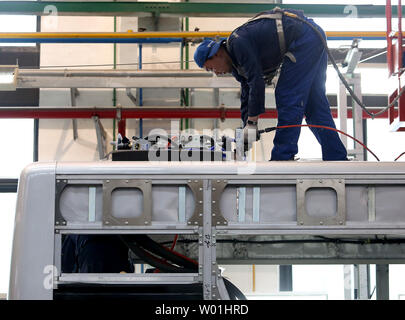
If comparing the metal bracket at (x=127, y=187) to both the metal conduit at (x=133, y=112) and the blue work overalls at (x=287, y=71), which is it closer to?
the blue work overalls at (x=287, y=71)

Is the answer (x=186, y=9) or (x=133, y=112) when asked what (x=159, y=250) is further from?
(x=133, y=112)

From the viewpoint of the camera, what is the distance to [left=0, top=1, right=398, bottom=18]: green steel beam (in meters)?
5.68

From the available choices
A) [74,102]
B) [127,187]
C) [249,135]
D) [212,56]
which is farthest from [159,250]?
[74,102]

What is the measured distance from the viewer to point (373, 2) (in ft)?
20.0

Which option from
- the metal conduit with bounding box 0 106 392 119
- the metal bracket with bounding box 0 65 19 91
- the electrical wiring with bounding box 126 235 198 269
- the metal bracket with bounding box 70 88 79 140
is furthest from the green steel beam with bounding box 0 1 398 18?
the electrical wiring with bounding box 126 235 198 269

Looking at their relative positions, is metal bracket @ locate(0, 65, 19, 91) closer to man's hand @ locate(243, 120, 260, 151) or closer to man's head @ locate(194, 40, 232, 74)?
man's head @ locate(194, 40, 232, 74)

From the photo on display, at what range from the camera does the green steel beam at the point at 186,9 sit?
5.68 m

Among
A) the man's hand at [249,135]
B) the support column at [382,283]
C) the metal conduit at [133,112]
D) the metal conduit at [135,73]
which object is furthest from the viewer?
the metal conduit at [133,112]

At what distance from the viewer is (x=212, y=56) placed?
350cm

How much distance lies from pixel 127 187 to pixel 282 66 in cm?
158

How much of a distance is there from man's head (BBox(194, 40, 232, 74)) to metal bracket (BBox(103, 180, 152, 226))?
1407mm

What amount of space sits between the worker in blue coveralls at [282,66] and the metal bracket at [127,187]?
3.57ft

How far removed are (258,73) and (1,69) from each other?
369cm

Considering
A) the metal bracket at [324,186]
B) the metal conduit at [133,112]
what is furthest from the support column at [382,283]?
the metal conduit at [133,112]
